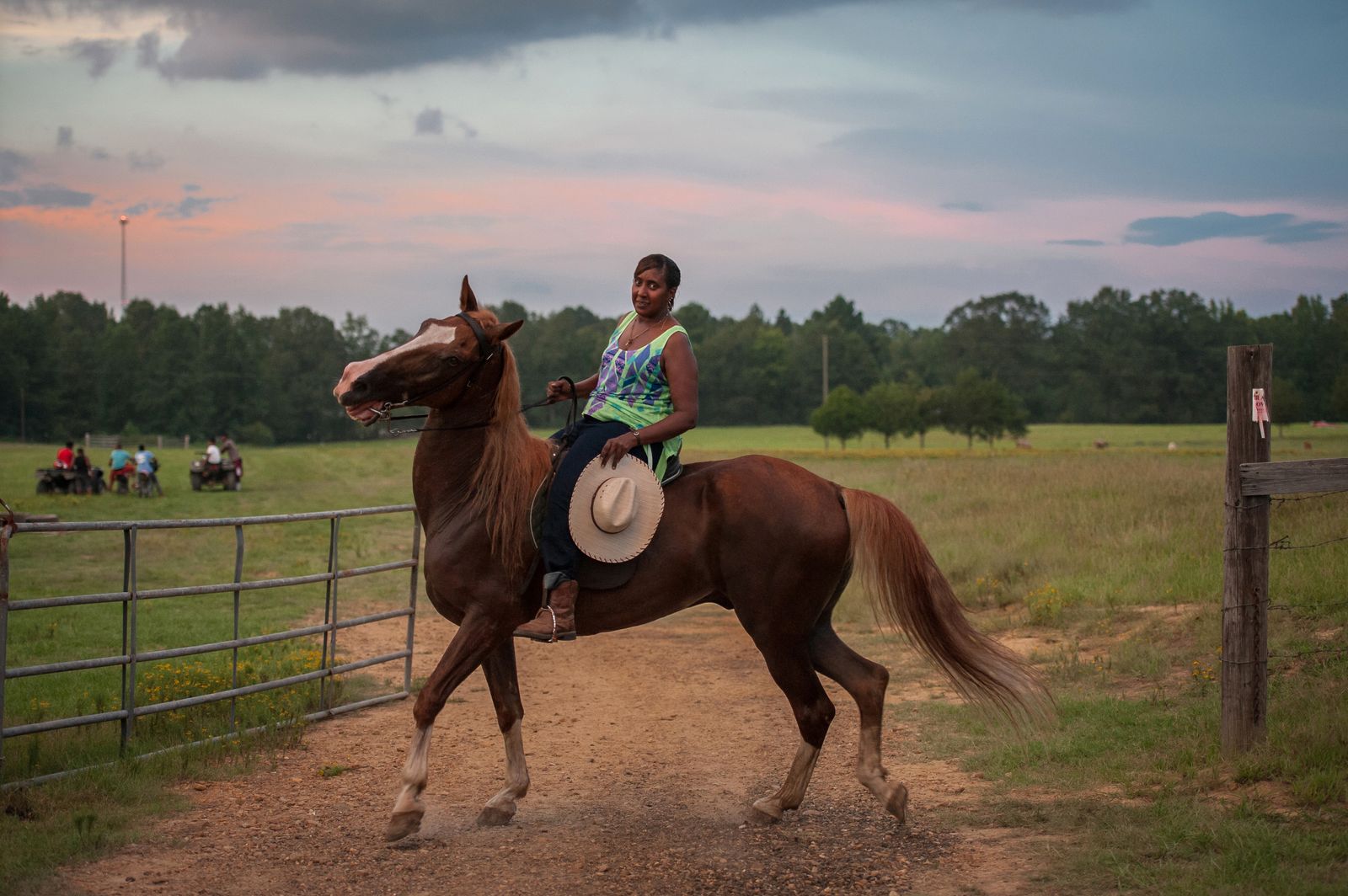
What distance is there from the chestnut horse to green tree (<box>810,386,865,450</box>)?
7253cm

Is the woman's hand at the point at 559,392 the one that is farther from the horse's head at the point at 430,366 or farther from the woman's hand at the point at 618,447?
the woman's hand at the point at 618,447

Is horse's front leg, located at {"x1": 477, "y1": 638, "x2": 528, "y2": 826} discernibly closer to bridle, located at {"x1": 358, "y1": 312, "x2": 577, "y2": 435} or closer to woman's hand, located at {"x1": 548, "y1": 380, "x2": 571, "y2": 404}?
bridle, located at {"x1": 358, "y1": 312, "x2": 577, "y2": 435}

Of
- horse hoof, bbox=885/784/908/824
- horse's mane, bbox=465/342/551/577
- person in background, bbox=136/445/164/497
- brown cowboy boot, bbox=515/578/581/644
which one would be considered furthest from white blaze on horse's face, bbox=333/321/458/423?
person in background, bbox=136/445/164/497

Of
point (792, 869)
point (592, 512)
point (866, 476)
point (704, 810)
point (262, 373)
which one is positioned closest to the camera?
point (792, 869)

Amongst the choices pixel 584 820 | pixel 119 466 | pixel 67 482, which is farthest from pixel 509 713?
pixel 119 466

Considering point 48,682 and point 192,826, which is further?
point 48,682

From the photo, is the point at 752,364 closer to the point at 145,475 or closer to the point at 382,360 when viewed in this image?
the point at 145,475

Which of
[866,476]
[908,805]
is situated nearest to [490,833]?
[908,805]

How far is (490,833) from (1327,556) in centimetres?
797

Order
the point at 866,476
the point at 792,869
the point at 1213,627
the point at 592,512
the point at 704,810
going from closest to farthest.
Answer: the point at 792,869 < the point at 592,512 < the point at 704,810 < the point at 1213,627 < the point at 866,476

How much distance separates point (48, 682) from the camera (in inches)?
386

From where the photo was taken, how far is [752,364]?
11462cm

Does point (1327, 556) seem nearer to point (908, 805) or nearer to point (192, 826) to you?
point (908, 805)

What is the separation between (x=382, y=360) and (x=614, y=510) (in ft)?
4.51
